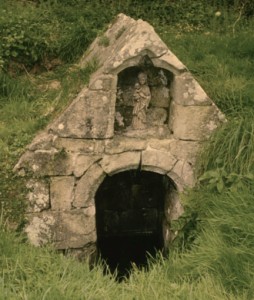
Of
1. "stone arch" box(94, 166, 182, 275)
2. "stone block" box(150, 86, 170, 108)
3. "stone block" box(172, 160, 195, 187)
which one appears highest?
"stone block" box(150, 86, 170, 108)

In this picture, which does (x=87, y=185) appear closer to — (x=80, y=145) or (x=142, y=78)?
(x=80, y=145)

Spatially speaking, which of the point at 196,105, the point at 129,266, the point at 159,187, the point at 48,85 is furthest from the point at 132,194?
the point at 196,105

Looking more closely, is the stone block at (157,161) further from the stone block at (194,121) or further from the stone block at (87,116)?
the stone block at (87,116)

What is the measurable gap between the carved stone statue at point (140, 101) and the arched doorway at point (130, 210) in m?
1.88

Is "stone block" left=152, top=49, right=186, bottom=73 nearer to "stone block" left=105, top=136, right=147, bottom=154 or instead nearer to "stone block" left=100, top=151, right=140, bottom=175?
"stone block" left=105, top=136, right=147, bottom=154

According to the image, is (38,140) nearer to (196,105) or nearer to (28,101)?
(28,101)

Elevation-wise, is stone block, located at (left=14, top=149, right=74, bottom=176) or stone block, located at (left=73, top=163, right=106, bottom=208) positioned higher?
stone block, located at (left=14, top=149, right=74, bottom=176)

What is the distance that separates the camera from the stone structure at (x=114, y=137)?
19.8 feet

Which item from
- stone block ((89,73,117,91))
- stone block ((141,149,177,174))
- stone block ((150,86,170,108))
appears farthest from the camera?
stone block ((150,86,170,108))

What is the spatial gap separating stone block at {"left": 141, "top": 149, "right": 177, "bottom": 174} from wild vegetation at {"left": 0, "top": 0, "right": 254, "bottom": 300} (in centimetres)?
35

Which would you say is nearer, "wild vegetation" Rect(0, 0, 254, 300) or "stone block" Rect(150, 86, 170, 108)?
"wild vegetation" Rect(0, 0, 254, 300)

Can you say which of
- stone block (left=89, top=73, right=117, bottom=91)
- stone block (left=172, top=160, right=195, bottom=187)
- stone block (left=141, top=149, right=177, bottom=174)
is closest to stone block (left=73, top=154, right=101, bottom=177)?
stone block (left=141, top=149, right=177, bottom=174)

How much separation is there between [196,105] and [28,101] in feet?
7.17

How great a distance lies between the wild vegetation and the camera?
509cm
